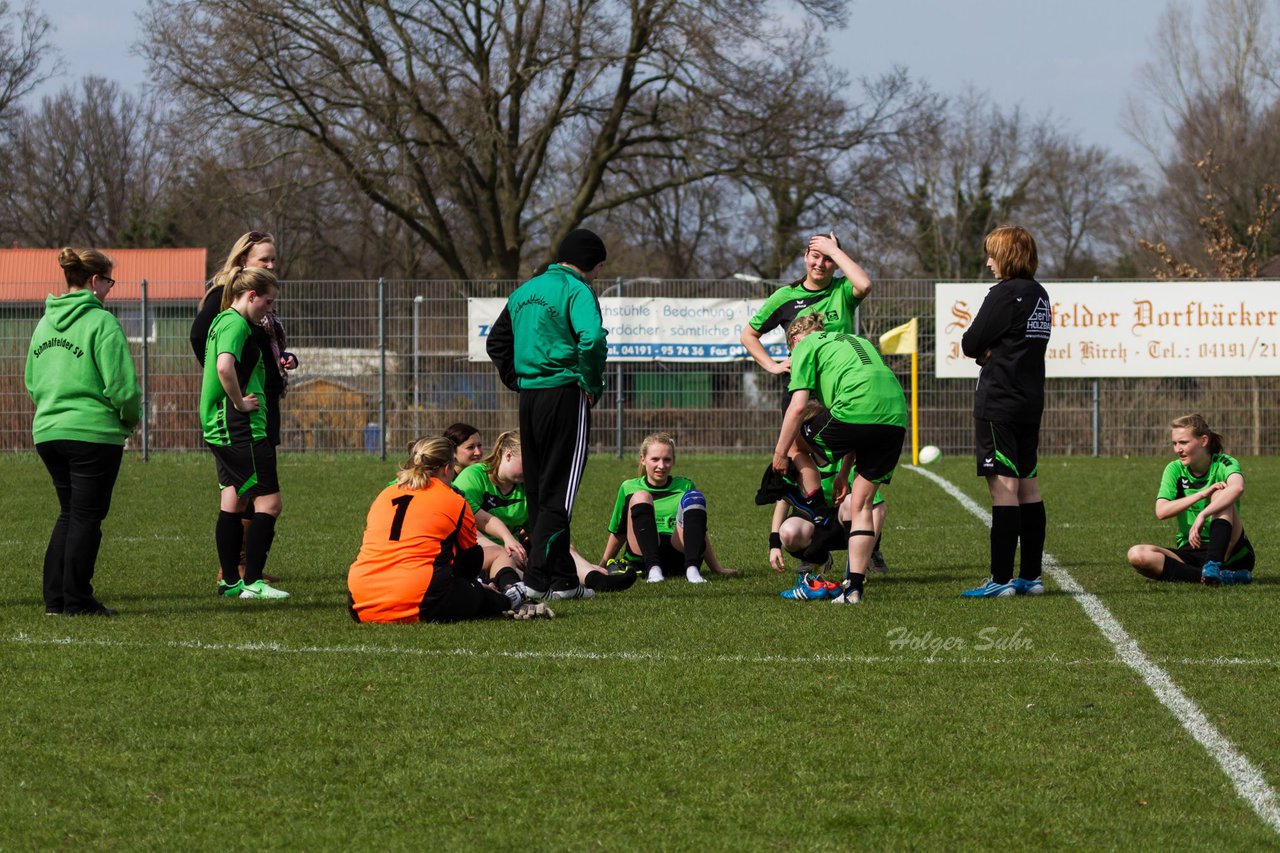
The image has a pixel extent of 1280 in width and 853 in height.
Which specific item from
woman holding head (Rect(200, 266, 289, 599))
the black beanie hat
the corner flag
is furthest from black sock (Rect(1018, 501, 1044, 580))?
the corner flag

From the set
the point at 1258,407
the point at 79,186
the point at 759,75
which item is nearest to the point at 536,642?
the point at 1258,407

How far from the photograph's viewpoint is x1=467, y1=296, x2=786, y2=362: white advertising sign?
2022 cm

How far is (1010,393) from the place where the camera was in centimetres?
779

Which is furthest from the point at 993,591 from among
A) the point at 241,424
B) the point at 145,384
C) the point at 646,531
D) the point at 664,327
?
the point at 145,384

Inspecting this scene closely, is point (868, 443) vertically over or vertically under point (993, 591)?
over

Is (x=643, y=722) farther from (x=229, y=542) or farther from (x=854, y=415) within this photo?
(x=229, y=542)

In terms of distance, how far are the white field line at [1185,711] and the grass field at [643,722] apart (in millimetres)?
49

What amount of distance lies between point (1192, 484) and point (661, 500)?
117 inches

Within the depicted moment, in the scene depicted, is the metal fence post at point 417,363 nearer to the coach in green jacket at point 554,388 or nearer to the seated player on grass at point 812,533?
the seated player on grass at point 812,533

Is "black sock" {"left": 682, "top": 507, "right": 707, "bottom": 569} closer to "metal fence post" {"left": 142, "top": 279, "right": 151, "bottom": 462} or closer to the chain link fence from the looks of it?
the chain link fence

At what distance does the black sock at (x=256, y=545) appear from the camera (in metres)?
8.04

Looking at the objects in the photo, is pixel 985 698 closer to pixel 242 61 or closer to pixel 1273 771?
pixel 1273 771

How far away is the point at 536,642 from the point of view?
6469 millimetres

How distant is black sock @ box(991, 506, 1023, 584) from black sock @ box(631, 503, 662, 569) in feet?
6.28
